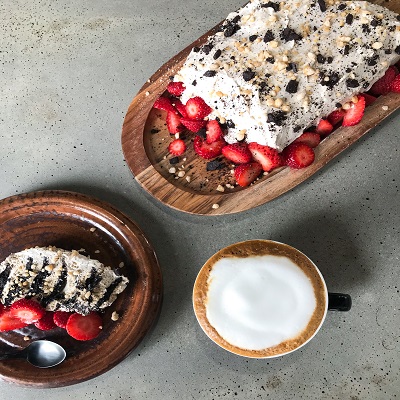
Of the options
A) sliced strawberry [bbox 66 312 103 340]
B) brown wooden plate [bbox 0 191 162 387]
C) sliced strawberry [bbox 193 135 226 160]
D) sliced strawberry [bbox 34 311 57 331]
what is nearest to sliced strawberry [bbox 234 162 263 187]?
sliced strawberry [bbox 193 135 226 160]

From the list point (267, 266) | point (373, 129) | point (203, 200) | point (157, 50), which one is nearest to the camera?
point (267, 266)

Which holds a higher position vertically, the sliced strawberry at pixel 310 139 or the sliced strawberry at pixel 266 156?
the sliced strawberry at pixel 266 156

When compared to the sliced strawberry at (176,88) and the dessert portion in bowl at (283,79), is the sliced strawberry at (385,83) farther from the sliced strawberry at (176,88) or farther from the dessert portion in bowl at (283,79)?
the sliced strawberry at (176,88)

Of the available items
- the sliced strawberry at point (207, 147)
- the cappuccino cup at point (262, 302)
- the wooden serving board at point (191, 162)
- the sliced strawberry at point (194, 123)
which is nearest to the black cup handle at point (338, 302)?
the cappuccino cup at point (262, 302)

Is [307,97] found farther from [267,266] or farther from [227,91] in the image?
[267,266]

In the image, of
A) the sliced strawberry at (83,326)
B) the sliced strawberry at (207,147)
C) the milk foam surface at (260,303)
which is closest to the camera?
the milk foam surface at (260,303)

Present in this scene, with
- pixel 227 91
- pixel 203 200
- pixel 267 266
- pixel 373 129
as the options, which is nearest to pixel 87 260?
pixel 203 200

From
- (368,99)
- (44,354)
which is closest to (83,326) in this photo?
(44,354)

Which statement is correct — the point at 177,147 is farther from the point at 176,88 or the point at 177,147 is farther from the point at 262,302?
the point at 262,302
